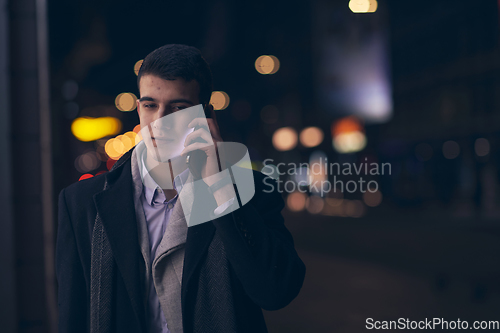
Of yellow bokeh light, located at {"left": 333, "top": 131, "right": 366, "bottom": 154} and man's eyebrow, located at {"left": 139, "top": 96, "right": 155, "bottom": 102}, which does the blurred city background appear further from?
man's eyebrow, located at {"left": 139, "top": 96, "right": 155, "bottom": 102}

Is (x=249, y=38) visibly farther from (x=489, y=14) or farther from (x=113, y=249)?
(x=489, y=14)

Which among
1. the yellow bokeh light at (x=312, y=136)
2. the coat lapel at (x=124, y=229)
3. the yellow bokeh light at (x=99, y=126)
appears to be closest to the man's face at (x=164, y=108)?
the coat lapel at (x=124, y=229)

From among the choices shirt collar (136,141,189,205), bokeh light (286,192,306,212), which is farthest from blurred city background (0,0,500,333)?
bokeh light (286,192,306,212)

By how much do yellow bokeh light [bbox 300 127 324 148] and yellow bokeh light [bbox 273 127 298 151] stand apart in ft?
2.12

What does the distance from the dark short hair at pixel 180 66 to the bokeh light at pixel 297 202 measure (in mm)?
24256

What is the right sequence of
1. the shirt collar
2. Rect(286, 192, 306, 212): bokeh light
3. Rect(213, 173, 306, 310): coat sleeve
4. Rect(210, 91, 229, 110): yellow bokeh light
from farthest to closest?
Rect(286, 192, 306, 212): bokeh light < Rect(210, 91, 229, 110): yellow bokeh light < the shirt collar < Rect(213, 173, 306, 310): coat sleeve

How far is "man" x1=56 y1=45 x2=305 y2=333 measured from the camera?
1.56 metres

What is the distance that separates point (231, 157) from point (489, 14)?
23.6 m

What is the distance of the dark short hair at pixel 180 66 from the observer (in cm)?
166

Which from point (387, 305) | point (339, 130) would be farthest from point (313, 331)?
point (339, 130)

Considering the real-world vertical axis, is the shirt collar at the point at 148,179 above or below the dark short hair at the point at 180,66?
below

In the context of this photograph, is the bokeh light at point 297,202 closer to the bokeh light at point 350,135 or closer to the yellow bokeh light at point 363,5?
the bokeh light at point 350,135

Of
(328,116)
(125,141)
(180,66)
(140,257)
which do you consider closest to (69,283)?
(140,257)

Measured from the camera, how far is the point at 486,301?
684 centimetres
